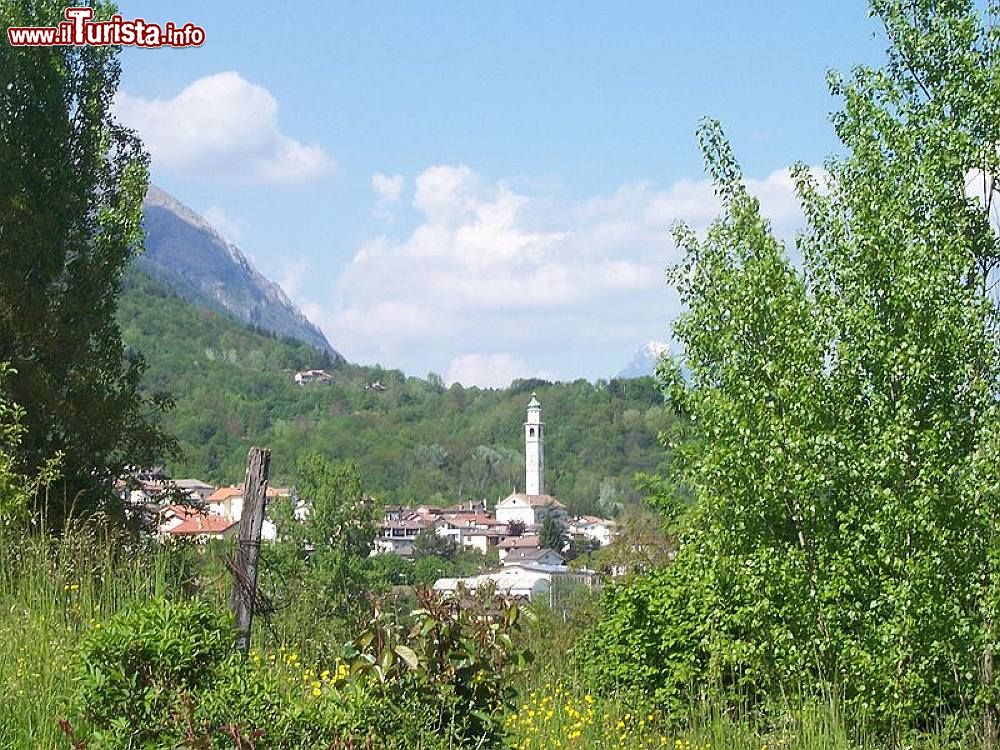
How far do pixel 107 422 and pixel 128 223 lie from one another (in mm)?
2836

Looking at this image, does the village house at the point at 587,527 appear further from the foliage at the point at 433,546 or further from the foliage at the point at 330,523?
the foliage at the point at 330,523

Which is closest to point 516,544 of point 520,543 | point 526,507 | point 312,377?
point 520,543

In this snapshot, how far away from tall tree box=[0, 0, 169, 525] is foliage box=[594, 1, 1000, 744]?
8138 mm

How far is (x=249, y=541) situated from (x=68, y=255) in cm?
1219

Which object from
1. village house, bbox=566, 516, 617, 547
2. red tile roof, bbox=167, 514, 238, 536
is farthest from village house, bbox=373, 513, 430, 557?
red tile roof, bbox=167, 514, 238, 536

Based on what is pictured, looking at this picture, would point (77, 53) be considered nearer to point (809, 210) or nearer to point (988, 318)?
point (809, 210)

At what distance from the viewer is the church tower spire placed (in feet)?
427

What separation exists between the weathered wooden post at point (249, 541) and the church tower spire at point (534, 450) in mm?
123166

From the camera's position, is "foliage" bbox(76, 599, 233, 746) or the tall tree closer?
"foliage" bbox(76, 599, 233, 746)

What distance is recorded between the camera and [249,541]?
5.38m

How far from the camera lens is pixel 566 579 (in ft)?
126

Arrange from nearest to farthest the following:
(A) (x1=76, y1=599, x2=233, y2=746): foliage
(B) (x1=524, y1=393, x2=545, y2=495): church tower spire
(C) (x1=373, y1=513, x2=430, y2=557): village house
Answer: (A) (x1=76, y1=599, x2=233, y2=746): foliage < (C) (x1=373, y1=513, x2=430, y2=557): village house < (B) (x1=524, y1=393, x2=545, y2=495): church tower spire

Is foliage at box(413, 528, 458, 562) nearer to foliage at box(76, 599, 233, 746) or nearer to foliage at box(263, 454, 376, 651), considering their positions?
foliage at box(263, 454, 376, 651)

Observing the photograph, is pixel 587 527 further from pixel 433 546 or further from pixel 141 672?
pixel 141 672
